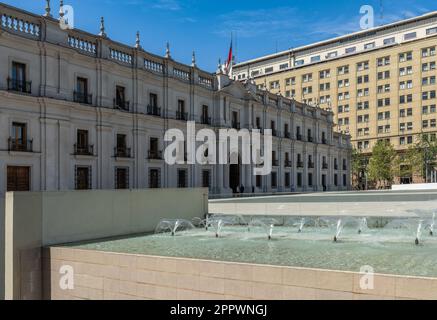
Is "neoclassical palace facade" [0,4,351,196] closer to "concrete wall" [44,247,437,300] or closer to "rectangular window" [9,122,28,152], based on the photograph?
"rectangular window" [9,122,28,152]

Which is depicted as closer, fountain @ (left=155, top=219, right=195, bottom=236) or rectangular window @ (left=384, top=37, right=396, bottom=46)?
fountain @ (left=155, top=219, right=195, bottom=236)

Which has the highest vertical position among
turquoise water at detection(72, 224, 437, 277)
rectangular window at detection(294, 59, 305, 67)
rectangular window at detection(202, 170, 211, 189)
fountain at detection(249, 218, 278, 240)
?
rectangular window at detection(294, 59, 305, 67)

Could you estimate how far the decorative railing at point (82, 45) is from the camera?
29.8 metres

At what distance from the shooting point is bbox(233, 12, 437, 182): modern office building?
74.6 metres

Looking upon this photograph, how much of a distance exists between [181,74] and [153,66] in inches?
136

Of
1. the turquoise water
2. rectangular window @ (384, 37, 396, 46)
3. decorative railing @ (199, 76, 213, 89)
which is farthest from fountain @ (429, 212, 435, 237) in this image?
rectangular window @ (384, 37, 396, 46)

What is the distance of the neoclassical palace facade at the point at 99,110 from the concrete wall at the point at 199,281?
58.9ft

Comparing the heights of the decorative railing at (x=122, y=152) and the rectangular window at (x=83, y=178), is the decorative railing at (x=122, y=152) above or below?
above

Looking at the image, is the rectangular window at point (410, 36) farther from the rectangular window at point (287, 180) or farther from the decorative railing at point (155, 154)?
the decorative railing at point (155, 154)

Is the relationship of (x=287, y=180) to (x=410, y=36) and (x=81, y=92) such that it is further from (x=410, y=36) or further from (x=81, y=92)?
(x=410, y=36)

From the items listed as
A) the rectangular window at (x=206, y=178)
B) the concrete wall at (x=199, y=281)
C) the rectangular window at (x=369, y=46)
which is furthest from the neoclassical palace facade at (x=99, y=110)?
the rectangular window at (x=369, y=46)

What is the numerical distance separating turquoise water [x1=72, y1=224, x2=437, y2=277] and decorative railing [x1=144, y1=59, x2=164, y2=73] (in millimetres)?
23450

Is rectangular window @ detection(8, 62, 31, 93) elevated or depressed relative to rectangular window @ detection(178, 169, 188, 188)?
elevated

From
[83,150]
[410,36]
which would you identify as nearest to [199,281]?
[83,150]
